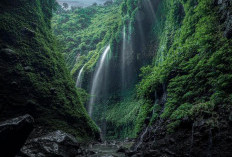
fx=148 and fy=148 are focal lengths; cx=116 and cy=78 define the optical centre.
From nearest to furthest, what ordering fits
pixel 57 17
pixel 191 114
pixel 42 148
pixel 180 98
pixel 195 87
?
pixel 191 114, pixel 42 148, pixel 195 87, pixel 180 98, pixel 57 17

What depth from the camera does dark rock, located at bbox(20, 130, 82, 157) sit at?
4.08 meters

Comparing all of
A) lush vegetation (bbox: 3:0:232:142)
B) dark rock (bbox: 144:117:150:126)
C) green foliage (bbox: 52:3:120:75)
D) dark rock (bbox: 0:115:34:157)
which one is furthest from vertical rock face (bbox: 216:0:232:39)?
green foliage (bbox: 52:3:120:75)

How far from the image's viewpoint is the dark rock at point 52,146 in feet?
13.4

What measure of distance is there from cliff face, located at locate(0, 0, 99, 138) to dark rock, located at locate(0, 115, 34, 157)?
9.78 ft

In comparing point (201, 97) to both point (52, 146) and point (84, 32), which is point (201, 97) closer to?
point (52, 146)

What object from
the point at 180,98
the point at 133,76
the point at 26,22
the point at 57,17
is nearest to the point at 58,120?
the point at 180,98

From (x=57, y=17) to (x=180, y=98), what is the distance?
47.5 meters

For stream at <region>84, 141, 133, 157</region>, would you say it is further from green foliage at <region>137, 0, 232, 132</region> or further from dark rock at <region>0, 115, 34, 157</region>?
dark rock at <region>0, 115, 34, 157</region>

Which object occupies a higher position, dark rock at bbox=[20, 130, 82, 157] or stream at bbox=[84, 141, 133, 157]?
dark rock at bbox=[20, 130, 82, 157]

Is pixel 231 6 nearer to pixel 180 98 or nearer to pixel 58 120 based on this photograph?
pixel 180 98

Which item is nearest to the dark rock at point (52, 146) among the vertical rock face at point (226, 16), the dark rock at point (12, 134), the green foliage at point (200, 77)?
the dark rock at point (12, 134)

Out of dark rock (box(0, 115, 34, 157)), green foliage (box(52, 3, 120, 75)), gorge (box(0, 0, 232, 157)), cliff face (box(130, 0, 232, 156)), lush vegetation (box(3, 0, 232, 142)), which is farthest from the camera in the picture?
green foliage (box(52, 3, 120, 75))

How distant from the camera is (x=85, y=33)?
36406 millimetres

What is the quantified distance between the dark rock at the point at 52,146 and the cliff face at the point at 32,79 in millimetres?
1646
